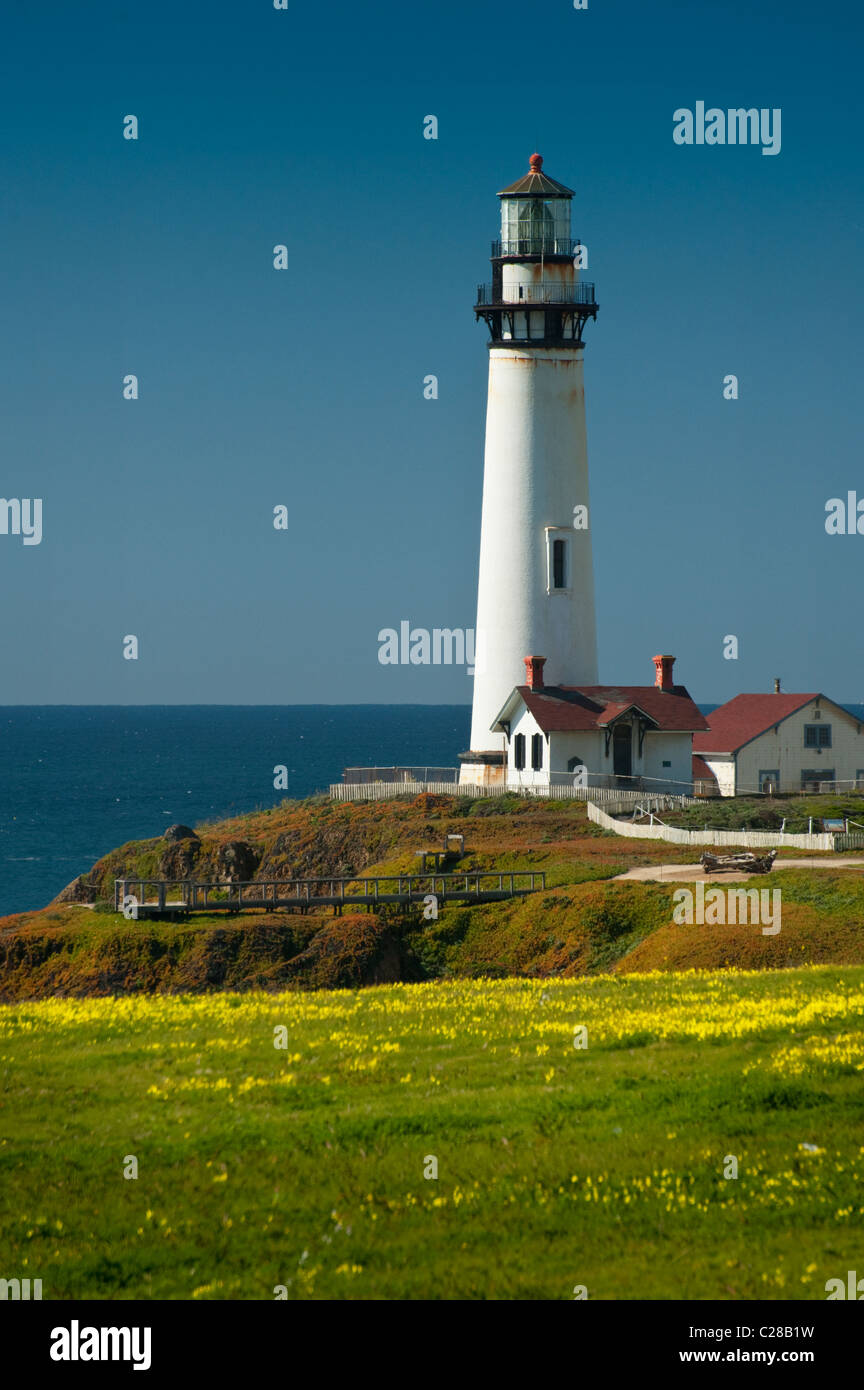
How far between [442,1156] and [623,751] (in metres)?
43.7

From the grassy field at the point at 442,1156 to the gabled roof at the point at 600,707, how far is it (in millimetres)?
36214

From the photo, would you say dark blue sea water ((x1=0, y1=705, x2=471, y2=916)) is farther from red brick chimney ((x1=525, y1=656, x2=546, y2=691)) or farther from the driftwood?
the driftwood

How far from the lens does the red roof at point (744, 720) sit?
6331 centimetres

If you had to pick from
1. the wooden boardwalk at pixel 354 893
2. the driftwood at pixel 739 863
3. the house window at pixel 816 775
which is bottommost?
the wooden boardwalk at pixel 354 893

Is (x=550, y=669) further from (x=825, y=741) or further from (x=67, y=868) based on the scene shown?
(x=67, y=868)

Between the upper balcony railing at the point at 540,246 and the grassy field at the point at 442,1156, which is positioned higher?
the upper balcony railing at the point at 540,246

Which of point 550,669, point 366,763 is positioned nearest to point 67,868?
point 550,669

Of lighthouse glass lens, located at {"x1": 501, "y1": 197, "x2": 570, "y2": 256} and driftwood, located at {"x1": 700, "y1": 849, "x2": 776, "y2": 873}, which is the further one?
lighthouse glass lens, located at {"x1": 501, "y1": 197, "x2": 570, "y2": 256}

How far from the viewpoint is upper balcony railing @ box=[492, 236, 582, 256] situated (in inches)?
2366

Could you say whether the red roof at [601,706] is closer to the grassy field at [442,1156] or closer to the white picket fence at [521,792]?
the white picket fence at [521,792]

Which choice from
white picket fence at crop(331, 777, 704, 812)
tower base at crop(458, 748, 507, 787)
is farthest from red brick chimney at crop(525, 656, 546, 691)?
white picket fence at crop(331, 777, 704, 812)

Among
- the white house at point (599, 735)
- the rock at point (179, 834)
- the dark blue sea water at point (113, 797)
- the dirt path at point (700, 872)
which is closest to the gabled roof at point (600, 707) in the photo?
the white house at point (599, 735)

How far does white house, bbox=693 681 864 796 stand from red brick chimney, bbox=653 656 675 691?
404 cm

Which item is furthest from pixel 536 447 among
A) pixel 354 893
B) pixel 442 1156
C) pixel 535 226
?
pixel 442 1156
